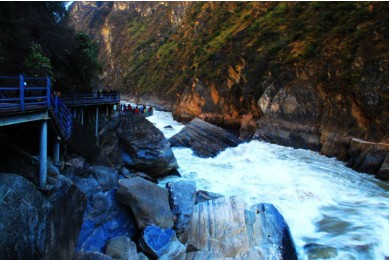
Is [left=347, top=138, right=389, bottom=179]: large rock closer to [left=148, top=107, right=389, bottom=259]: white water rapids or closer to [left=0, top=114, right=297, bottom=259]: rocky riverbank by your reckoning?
[left=148, top=107, right=389, bottom=259]: white water rapids

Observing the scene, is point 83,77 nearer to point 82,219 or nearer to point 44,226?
point 82,219

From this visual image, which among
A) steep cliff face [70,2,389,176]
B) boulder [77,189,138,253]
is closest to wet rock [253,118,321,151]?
steep cliff face [70,2,389,176]

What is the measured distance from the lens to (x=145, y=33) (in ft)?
305

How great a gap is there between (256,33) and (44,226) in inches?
1455

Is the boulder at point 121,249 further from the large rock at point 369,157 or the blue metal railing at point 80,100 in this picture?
the large rock at point 369,157

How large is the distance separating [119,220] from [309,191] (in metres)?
10.0

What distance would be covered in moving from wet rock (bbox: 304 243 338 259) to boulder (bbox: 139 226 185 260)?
4561 millimetres

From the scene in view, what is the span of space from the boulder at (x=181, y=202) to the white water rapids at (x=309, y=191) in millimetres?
3372

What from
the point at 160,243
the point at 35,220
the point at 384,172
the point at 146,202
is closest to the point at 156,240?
the point at 160,243

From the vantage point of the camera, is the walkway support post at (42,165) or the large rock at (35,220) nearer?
the large rock at (35,220)

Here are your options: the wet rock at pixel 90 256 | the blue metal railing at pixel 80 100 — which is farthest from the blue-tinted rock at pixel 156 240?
the blue metal railing at pixel 80 100

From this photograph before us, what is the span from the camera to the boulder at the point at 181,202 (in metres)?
11.8

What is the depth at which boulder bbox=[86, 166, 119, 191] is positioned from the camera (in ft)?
46.1

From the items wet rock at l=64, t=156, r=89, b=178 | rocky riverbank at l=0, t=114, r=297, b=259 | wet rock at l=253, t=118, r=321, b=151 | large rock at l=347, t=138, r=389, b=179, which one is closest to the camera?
rocky riverbank at l=0, t=114, r=297, b=259
